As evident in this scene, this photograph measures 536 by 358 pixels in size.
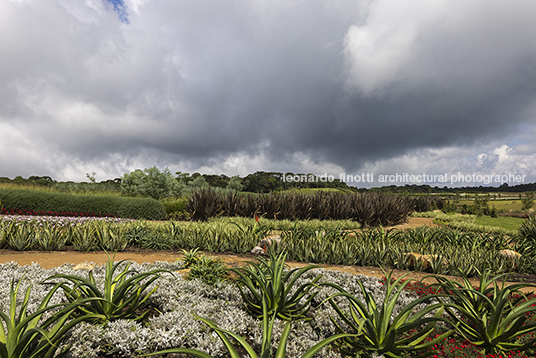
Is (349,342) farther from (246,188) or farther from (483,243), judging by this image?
(246,188)

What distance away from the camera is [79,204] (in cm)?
1359

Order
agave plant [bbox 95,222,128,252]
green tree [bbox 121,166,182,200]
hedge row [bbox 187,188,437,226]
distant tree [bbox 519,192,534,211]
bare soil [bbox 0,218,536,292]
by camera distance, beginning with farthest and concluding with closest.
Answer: distant tree [bbox 519,192,534,211] < green tree [bbox 121,166,182,200] < hedge row [bbox 187,188,437,226] < agave plant [bbox 95,222,128,252] < bare soil [bbox 0,218,536,292]

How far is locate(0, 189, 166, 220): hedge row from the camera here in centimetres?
1297

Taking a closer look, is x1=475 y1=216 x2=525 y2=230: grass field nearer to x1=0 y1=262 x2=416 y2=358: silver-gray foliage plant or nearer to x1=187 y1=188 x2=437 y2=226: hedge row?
x1=187 y1=188 x2=437 y2=226: hedge row

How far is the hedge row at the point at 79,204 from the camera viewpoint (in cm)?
1297

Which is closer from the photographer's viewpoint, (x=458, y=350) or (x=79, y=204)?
(x=458, y=350)

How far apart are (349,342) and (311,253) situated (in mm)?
2901

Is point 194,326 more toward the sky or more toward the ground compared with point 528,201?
more toward the ground

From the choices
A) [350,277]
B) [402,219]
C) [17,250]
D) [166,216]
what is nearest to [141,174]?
[166,216]

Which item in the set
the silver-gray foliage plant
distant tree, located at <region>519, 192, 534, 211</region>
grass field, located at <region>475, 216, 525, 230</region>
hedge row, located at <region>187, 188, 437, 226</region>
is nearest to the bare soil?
the silver-gray foliage plant

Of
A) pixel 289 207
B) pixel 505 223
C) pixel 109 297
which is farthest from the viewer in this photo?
pixel 505 223

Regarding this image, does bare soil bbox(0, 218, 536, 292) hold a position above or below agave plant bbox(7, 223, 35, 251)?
below

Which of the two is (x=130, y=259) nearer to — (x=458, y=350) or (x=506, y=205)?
(x=458, y=350)

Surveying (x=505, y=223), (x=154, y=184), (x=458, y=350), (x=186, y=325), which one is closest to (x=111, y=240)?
(x=186, y=325)
